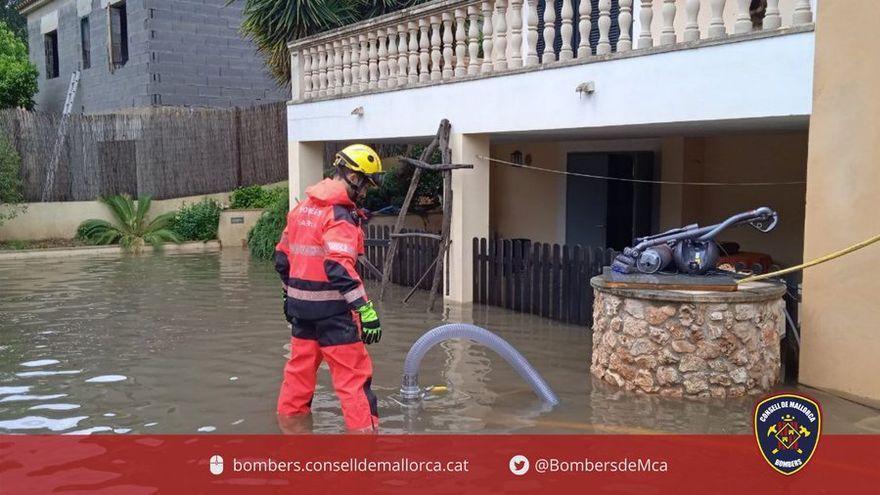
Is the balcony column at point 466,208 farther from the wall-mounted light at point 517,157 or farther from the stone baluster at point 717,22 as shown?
the stone baluster at point 717,22

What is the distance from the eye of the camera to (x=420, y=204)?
50.3 feet

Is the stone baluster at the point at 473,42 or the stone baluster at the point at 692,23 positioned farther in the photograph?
the stone baluster at the point at 473,42

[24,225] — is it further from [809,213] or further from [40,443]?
[809,213]

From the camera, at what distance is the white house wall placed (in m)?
6.24

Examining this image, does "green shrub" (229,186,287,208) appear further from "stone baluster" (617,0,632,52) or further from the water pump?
the water pump

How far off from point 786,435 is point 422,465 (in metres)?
2.04

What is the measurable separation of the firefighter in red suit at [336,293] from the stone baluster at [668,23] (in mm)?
3423

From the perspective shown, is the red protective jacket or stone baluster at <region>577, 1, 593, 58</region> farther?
stone baluster at <region>577, 1, 593, 58</region>

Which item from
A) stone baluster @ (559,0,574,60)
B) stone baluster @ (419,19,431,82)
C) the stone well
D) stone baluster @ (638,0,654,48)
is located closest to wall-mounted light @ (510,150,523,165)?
stone baluster @ (419,19,431,82)

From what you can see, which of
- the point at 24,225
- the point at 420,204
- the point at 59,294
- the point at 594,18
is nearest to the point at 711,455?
the point at 594,18

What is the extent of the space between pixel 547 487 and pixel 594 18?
7.41 metres

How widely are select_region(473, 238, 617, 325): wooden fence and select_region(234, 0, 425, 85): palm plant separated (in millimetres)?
7427

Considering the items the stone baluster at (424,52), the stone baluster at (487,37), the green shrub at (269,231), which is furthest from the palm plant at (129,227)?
the stone baluster at (487,37)

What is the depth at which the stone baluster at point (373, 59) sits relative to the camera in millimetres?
11305
